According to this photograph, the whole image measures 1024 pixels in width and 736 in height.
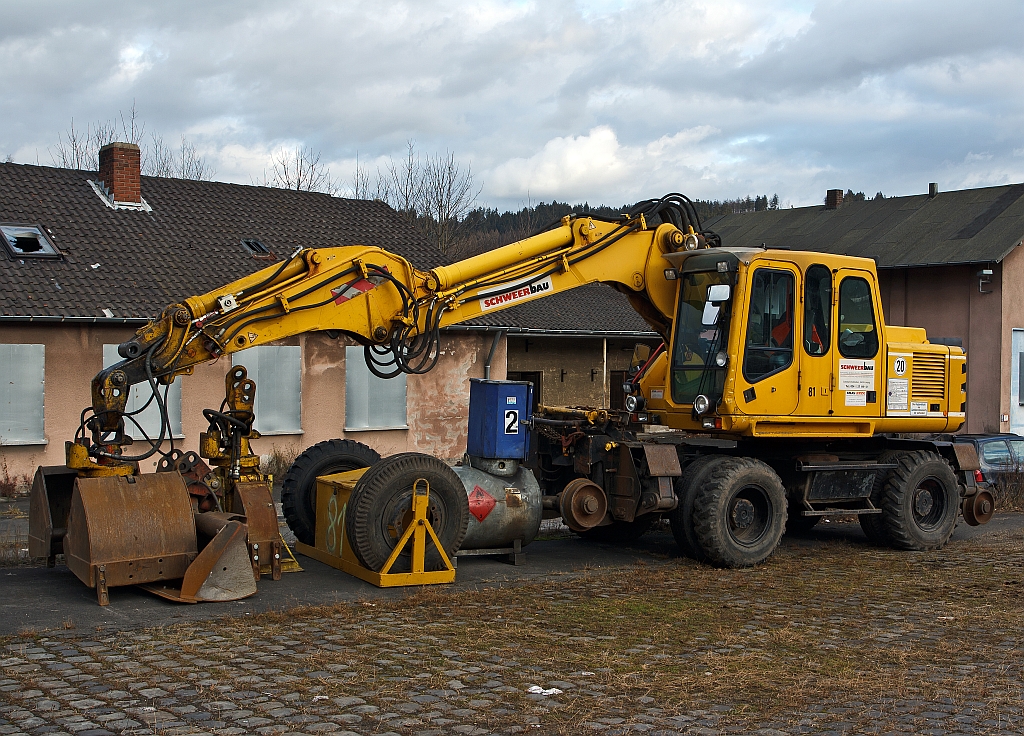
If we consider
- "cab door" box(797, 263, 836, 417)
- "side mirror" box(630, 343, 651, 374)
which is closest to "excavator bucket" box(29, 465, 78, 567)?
"side mirror" box(630, 343, 651, 374)

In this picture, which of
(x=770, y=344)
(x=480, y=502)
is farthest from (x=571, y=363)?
(x=480, y=502)

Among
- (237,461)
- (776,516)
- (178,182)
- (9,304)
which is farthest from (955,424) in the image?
(178,182)

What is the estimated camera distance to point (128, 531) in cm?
841

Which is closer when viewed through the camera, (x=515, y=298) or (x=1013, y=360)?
(x=515, y=298)

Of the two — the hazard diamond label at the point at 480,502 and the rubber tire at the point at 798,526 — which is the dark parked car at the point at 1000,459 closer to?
the rubber tire at the point at 798,526

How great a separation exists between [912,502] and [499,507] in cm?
482

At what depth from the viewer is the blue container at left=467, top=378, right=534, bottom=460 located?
34.1ft

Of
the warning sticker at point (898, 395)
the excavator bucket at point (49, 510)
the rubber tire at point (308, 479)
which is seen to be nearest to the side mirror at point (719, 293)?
the warning sticker at point (898, 395)

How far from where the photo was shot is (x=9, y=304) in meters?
16.0

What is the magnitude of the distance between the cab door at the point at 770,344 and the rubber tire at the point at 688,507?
2.36 ft

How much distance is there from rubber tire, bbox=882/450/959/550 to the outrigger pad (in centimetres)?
697

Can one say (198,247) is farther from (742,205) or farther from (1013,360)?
(742,205)

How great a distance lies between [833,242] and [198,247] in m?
15.9

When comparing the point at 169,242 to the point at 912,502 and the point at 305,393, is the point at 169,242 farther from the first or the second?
the point at 912,502
